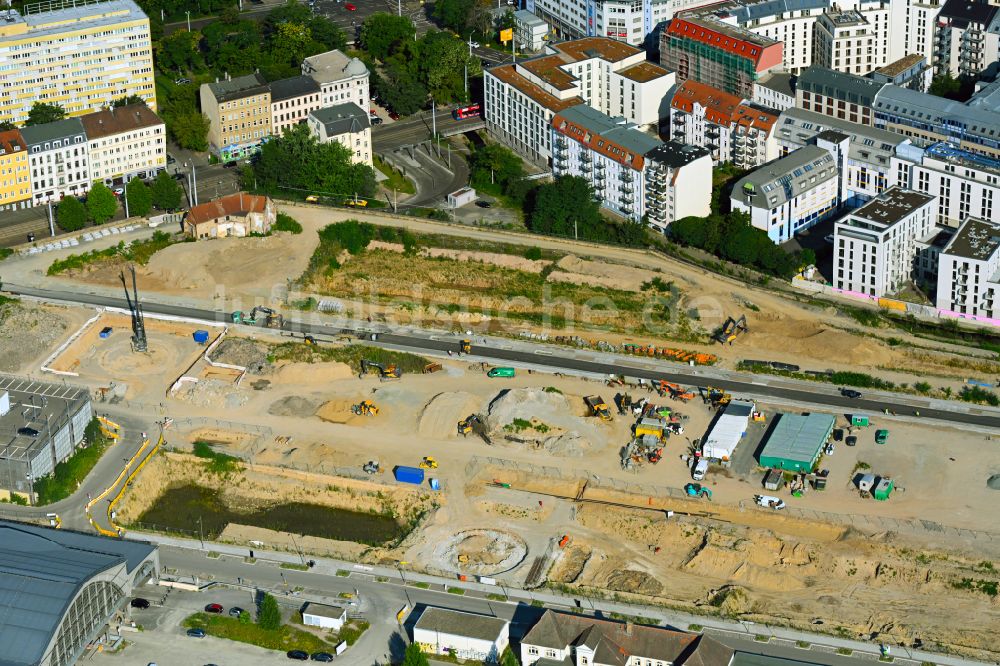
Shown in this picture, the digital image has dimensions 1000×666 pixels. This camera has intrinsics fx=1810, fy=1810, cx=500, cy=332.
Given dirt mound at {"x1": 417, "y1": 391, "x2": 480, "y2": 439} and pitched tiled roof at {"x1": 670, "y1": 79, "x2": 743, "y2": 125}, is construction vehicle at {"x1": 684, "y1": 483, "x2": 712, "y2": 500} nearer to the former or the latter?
dirt mound at {"x1": 417, "y1": 391, "x2": 480, "y2": 439}

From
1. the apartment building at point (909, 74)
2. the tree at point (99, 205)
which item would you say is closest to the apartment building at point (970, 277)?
the apartment building at point (909, 74)

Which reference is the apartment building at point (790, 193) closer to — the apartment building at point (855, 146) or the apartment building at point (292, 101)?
the apartment building at point (855, 146)

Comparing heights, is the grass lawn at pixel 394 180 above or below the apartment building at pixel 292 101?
below

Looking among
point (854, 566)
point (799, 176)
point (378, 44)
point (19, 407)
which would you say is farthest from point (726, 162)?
point (19, 407)

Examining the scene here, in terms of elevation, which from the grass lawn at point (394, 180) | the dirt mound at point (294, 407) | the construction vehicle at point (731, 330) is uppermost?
the grass lawn at point (394, 180)

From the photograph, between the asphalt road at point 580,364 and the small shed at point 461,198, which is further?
the small shed at point 461,198

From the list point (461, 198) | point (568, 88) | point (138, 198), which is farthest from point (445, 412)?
point (568, 88)

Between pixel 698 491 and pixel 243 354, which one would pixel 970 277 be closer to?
pixel 698 491

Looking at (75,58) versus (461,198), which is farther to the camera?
(75,58)
